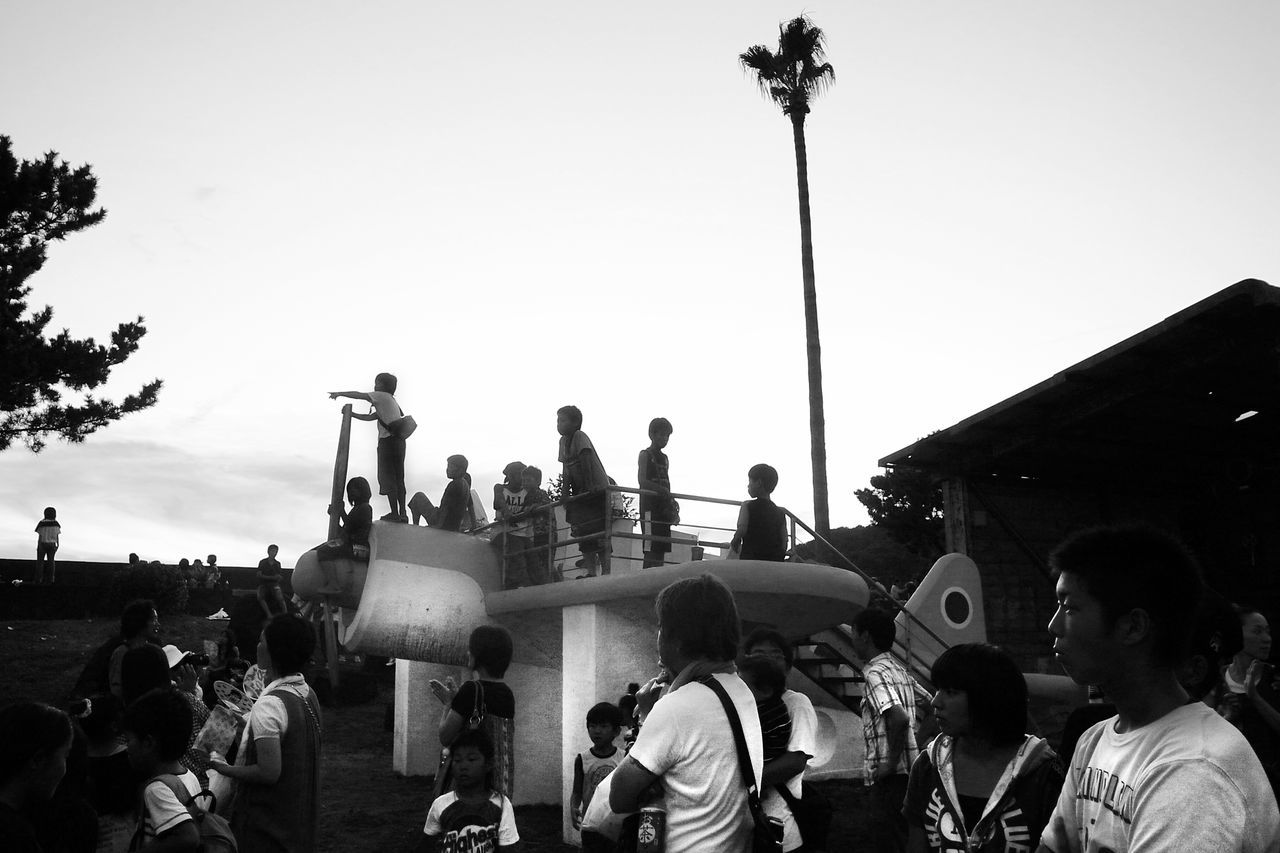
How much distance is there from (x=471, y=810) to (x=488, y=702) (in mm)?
616

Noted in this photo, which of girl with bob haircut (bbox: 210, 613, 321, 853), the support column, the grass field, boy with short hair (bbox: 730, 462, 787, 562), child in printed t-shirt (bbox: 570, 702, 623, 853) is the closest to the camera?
girl with bob haircut (bbox: 210, 613, 321, 853)

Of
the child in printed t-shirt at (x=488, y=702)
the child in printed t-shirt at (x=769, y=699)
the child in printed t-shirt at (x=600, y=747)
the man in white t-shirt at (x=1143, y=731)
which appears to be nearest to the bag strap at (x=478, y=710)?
the child in printed t-shirt at (x=488, y=702)

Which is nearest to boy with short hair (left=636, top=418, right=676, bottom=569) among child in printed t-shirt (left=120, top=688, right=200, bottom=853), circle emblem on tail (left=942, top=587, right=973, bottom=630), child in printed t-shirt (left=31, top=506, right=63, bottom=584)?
circle emblem on tail (left=942, top=587, right=973, bottom=630)

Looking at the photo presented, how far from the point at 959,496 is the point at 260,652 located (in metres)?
12.4

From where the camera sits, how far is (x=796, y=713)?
15.7 feet

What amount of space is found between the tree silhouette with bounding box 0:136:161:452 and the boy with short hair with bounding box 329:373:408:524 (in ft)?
38.6

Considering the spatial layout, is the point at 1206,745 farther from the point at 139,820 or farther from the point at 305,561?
the point at 305,561

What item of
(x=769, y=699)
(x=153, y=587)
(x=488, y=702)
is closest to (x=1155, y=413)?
(x=769, y=699)

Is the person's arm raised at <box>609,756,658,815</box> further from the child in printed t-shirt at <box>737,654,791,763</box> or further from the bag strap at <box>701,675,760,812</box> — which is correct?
the child in printed t-shirt at <box>737,654,791,763</box>

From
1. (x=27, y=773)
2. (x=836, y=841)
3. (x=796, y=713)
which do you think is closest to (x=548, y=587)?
(x=836, y=841)

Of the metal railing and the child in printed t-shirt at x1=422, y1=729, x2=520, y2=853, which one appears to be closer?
the child in printed t-shirt at x1=422, y1=729, x2=520, y2=853

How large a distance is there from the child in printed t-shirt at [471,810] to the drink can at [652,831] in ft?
7.18

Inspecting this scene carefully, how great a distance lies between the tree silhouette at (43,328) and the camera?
21.5 meters

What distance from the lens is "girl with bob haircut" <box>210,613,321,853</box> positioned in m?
4.94
